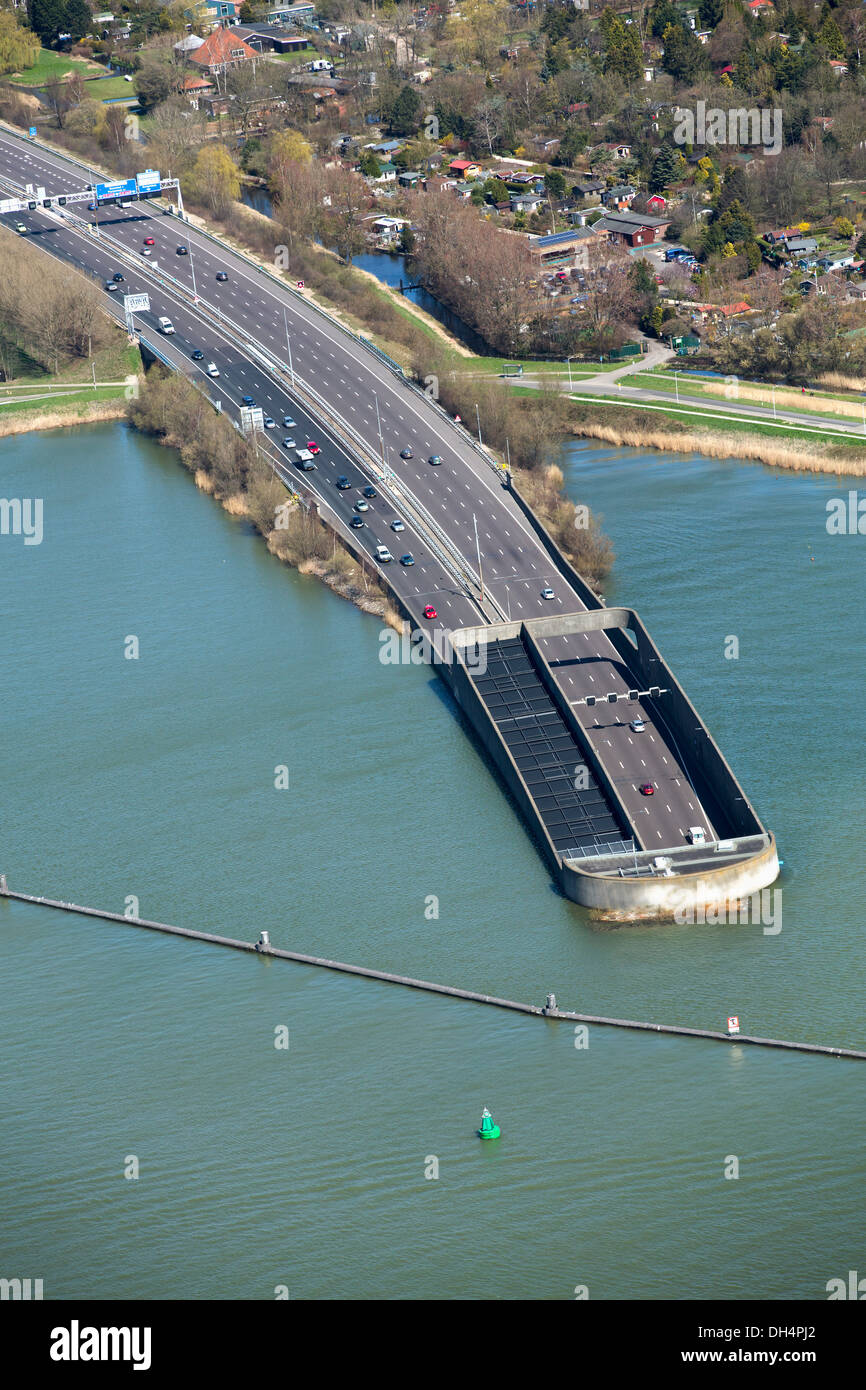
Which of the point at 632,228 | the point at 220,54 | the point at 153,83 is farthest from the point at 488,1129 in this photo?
the point at 220,54

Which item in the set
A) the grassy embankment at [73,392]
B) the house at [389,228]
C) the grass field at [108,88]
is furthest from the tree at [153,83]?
the grassy embankment at [73,392]

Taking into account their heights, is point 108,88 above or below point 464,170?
above

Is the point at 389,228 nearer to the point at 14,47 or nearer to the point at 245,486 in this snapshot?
the point at 245,486

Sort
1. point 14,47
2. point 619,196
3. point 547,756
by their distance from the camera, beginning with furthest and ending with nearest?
point 14,47
point 619,196
point 547,756

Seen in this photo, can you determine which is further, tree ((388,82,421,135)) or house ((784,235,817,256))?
tree ((388,82,421,135))

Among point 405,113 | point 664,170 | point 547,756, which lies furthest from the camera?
point 405,113

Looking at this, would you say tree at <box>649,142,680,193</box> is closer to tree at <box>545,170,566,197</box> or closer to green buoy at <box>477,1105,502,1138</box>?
tree at <box>545,170,566,197</box>

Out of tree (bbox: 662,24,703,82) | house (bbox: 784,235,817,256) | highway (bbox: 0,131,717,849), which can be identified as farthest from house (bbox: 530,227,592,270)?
tree (bbox: 662,24,703,82)

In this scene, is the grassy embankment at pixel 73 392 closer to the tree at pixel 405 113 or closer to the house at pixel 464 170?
the house at pixel 464 170
